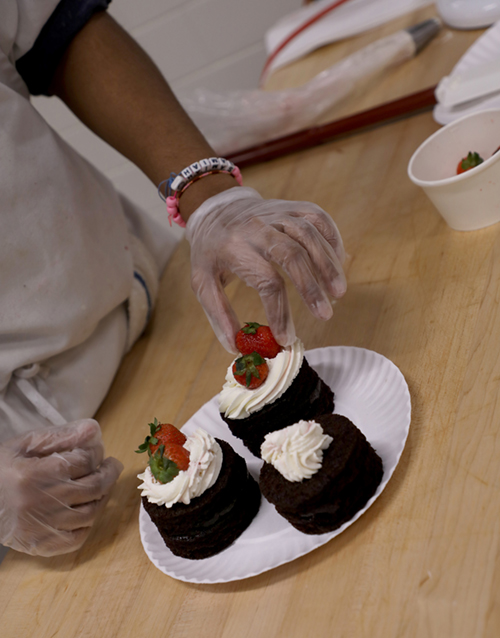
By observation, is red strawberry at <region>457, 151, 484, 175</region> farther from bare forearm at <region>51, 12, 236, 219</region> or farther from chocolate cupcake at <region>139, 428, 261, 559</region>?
chocolate cupcake at <region>139, 428, 261, 559</region>

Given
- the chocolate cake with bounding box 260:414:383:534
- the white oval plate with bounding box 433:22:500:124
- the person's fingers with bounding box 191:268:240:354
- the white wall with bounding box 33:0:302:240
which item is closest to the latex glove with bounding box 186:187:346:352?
the person's fingers with bounding box 191:268:240:354

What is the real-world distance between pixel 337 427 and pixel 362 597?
25cm

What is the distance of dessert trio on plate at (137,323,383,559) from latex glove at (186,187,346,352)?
0.07 metres

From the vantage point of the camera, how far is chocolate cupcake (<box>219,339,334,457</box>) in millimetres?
1053

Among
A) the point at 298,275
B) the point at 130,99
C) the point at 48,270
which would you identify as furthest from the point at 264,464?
the point at 130,99

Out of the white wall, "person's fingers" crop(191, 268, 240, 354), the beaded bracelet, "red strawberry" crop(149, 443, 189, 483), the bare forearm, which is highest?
the bare forearm

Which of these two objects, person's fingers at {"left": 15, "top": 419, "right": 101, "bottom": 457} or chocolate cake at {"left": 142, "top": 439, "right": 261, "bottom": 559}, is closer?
chocolate cake at {"left": 142, "top": 439, "right": 261, "bottom": 559}

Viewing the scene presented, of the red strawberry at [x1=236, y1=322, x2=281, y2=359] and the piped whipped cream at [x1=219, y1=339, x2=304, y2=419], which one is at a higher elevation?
the red strawberry at [x1=236, y1=322, x2=281, y2=359]

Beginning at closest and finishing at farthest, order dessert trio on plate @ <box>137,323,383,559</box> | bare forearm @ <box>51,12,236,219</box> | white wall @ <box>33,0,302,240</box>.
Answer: dessert trio on plate @ <box>137,323,383,559</box>
bare forearm @ <box>51,12,236,219</box>
white wall @ <box>33,0,302,240</box>

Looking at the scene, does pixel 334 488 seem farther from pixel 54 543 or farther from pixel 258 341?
pixel 54 543

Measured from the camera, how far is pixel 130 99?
1422 mm

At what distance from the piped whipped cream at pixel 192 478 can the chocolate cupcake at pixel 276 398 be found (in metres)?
0.07

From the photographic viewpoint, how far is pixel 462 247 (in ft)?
3.96

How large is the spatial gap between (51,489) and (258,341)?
0.47 metres
